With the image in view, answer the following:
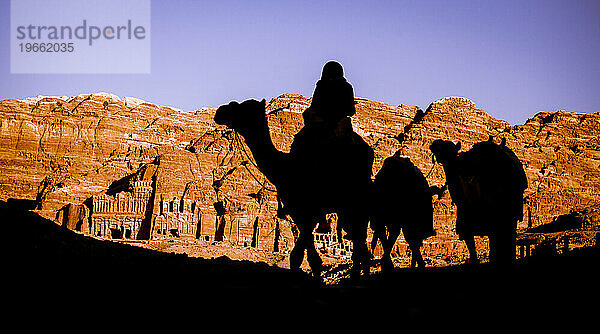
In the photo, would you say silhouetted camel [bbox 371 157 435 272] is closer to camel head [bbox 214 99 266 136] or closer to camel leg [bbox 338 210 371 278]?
camel leg [bbox 338 210 371 278]

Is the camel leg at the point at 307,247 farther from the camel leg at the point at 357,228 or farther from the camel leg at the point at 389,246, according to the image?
the camel leg at the point at 389,246

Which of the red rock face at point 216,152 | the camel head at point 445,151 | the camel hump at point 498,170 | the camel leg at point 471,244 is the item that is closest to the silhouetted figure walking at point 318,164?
the camel hump at point 498,170

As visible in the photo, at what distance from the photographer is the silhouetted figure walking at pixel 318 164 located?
697 cm

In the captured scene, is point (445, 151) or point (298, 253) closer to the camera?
point (298, 253)

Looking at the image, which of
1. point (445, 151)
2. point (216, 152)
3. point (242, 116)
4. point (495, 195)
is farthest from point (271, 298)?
point (216, 152)

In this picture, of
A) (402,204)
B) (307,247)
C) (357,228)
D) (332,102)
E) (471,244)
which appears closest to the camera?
(307,247)

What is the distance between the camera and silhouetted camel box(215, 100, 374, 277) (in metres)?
6.96

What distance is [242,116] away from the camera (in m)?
6.98

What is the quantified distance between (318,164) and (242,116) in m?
1.05

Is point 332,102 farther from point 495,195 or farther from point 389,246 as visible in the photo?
point 389,246

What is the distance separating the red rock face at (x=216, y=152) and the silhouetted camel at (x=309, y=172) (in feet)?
147

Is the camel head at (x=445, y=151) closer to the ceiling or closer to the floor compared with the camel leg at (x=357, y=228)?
closer to the ceiling

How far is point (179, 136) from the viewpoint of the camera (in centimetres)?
9581

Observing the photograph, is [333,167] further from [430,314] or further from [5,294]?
[5,294]
